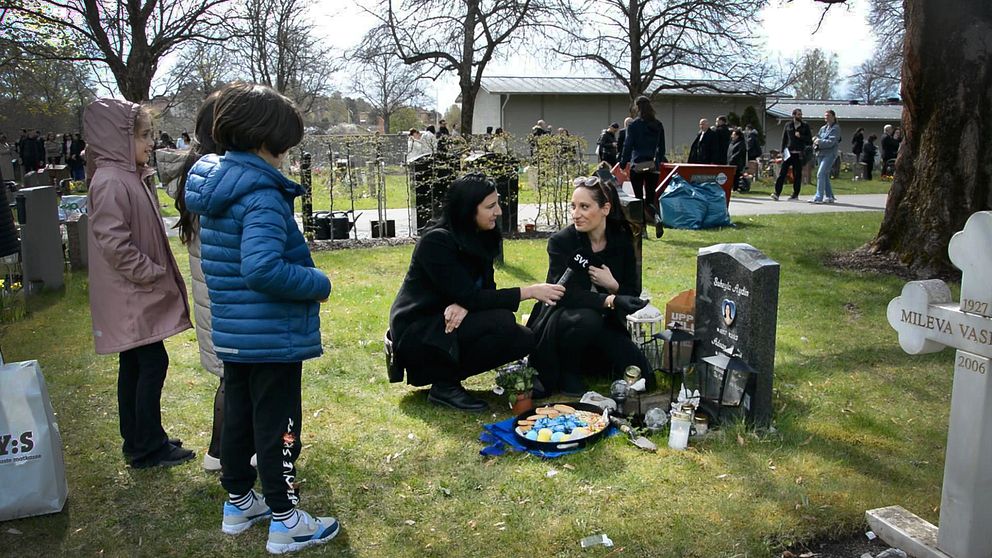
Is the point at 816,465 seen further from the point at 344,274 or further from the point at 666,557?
the point at 344,274

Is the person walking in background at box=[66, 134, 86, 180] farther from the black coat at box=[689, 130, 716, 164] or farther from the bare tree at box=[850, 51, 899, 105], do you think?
the bare tree at box=[850, 51, 899, 105]

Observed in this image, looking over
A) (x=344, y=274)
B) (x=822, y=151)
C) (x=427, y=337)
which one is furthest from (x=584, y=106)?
(x=427, y=337)

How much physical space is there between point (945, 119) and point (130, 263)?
835 cm

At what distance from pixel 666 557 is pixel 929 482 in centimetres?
158

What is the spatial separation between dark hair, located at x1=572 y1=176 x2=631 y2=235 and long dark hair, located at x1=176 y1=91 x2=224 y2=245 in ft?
7.71

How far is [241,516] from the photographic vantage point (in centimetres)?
343

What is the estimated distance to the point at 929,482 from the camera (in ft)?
12.5

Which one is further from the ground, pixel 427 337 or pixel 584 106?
pixel 584 106

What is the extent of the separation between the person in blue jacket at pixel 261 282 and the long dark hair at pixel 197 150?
38 cm

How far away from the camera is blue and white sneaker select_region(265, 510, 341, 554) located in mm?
3236

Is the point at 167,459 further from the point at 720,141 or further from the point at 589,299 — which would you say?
the point at 720,141

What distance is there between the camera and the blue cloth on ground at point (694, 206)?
1270 centimetres

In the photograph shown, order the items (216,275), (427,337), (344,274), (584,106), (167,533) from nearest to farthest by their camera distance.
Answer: (216,275)
(167,533)
(427,337)
(344,274)
(584,106)

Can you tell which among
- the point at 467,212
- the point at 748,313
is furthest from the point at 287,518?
the point at 748,313
